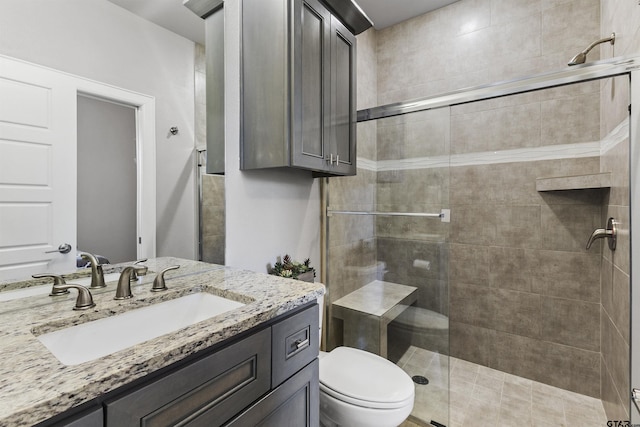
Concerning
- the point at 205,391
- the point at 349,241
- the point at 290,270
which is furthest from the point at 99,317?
the point at 349,241

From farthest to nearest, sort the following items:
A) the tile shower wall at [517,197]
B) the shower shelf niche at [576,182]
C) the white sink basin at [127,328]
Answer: the tile shower wall at [517,197] < the shower shelf niche at [576,182] < the white sink basin at [127,328]

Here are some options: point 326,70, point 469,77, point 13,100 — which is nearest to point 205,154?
point 13,100

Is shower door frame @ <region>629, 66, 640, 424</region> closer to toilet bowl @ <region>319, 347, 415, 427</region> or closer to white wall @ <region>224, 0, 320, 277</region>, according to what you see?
toilet bowl @ <region>319, 347, 415, 427</region>

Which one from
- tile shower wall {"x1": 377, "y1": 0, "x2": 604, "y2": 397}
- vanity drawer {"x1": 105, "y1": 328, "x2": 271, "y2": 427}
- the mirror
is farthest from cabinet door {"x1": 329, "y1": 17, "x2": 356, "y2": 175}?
vanity drawer {"x1": 105, "y1": 328, "x2": 271, "y2": 427}

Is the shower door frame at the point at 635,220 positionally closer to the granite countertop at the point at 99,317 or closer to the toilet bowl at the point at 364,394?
the toilet bowl at the point at 364,394

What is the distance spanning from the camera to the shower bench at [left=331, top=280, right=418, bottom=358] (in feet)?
6.68

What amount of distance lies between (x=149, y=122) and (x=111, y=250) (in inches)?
19.2

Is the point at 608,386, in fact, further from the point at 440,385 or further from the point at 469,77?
the point at 469,77

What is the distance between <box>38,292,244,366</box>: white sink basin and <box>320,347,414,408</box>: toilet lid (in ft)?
2.31

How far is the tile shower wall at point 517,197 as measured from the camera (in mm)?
2031

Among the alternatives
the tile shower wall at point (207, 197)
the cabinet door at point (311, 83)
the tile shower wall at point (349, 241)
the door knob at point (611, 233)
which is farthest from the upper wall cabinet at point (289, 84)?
the door knob at point (611, 233)

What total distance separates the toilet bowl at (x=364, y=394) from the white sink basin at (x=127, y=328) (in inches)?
27.7

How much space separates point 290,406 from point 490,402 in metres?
1.70

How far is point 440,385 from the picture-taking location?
Answer: 183 cm
